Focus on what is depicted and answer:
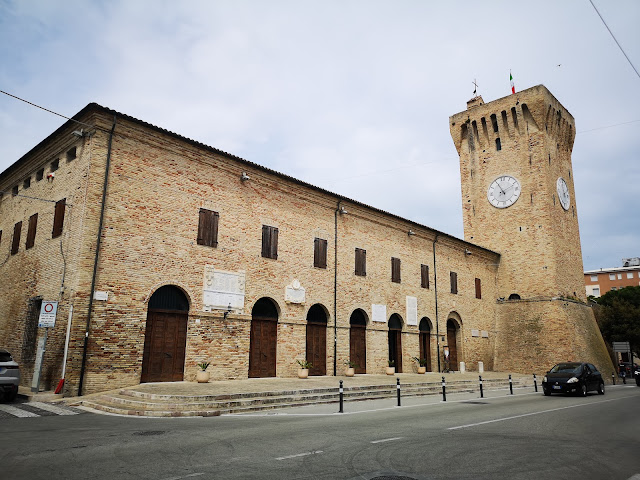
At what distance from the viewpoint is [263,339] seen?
18.2m

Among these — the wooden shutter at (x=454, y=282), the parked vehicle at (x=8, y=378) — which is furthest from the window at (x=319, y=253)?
the parked vehicle at (x=8, y=378)

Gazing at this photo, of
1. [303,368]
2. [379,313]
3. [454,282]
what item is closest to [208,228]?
[303,368]

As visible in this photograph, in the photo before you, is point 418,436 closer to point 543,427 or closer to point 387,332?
point 543,427

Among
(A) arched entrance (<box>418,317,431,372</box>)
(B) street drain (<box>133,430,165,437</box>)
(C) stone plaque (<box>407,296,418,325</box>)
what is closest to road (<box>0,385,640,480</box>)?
(B) street drain (<box>133,430,165,437</box>)

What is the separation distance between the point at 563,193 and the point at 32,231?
33200 mm

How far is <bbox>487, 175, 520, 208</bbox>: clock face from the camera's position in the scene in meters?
32.8

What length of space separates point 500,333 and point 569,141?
16043 mm

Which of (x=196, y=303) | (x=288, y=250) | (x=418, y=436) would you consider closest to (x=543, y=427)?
(x=418, y=436)

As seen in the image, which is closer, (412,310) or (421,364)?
(421,364)

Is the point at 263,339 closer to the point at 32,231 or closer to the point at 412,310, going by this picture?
the point at 32,231

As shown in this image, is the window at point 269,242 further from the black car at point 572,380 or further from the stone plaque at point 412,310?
the black car at point 572,380

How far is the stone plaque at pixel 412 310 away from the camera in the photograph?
2519 cm

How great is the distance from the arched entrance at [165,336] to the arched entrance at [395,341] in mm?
12055

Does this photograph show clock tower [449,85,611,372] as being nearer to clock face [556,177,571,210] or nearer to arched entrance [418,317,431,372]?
clock face [556,177,571,210]
